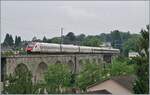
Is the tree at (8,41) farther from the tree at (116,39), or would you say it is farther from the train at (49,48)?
the tree at (116,39)

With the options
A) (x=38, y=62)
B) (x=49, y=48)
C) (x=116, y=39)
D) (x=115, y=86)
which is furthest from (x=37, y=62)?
(x=116, y=39)

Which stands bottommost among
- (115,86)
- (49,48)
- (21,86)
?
(115,86)

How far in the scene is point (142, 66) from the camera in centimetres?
784

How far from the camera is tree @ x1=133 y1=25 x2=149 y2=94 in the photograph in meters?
7.54

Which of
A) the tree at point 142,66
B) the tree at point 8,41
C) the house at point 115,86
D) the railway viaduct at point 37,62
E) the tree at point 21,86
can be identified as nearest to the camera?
the tree at point 142,66

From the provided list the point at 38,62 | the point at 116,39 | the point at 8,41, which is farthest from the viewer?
the point at 116,39

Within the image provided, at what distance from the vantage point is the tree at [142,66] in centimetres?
754

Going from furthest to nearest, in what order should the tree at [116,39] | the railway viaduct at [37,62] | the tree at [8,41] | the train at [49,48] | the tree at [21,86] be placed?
the tree at [116,39] < the tree at [8,41] < the train at [49,48] < the railway viaduct at [37,62] < the tree at [21,86]

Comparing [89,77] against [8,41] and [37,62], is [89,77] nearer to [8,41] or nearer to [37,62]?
[37,62]

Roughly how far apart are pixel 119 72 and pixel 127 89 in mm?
9740

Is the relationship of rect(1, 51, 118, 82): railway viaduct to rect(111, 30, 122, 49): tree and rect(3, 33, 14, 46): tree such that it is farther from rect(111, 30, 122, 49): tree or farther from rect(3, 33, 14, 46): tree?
rect(111, 30, 122, 49): tree

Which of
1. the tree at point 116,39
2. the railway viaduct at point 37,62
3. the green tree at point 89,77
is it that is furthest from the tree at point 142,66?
the tree at point 116,39

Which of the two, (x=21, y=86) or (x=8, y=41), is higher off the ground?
(x=8, y=41)

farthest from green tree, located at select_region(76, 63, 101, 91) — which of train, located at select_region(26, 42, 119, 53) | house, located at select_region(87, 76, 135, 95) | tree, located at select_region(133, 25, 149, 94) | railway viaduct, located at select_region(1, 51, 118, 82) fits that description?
tree, located at select_region(133, 25, 149, 94)
